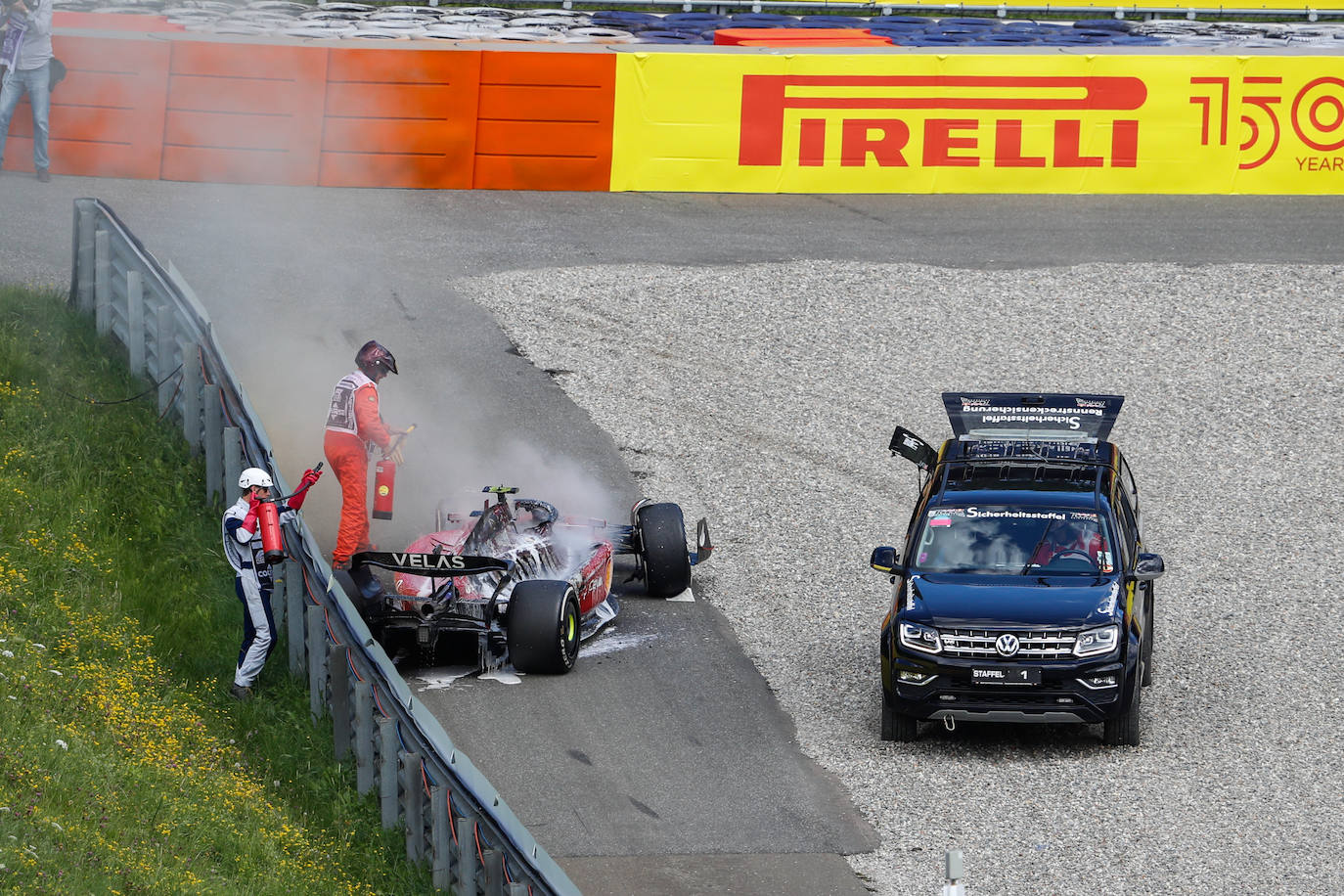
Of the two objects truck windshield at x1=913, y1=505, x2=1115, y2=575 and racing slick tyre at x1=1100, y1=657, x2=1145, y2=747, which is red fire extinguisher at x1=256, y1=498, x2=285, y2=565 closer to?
truck windshield at x1=913, y1=505, x2=1115, y2=575

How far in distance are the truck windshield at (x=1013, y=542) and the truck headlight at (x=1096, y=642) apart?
0.70 meters

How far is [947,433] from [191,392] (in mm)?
8740

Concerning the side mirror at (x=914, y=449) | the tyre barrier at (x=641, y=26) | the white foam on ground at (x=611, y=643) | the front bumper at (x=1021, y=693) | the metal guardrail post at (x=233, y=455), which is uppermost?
the tyre barrier at (x=641, y=26)

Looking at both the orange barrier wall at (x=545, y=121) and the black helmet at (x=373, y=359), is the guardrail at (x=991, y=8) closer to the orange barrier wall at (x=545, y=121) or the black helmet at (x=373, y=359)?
the orange barrier wall at (x=545, y=121)

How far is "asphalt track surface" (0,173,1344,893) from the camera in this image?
12070mm

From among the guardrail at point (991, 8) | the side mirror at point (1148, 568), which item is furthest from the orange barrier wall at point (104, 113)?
the side mirror at point (1148, 568)

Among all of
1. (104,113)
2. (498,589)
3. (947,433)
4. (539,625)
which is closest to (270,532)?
(498,589)

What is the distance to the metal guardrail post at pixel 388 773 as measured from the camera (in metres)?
10.8

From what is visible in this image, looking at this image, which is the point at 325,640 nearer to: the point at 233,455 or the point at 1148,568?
the point at 233,455

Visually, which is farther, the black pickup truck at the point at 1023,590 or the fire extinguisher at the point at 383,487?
the fire extinguisher at the point at 383,487

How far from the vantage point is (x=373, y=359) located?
15.4 meters

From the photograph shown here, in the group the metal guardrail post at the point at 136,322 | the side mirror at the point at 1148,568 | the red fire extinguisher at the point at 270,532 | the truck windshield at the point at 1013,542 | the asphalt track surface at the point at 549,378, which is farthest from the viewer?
the metal guardrail post at the point at 136,322

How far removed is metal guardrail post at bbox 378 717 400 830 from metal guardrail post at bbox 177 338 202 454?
535 cm

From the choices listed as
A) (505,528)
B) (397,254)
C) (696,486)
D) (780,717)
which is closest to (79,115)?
(397,254)
